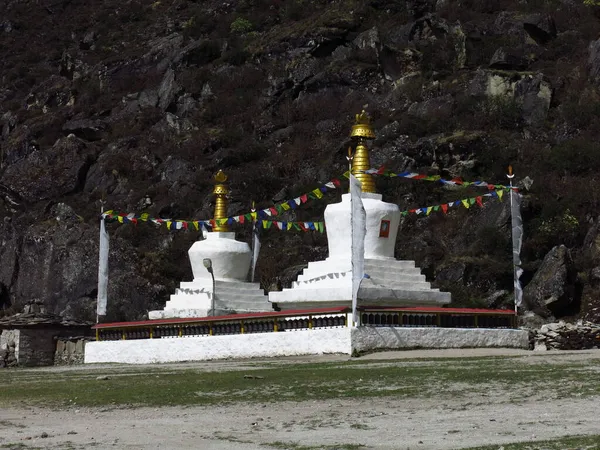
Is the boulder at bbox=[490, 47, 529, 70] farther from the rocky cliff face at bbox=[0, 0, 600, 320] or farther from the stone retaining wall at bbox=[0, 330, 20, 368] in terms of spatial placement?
the stone retaining wall at bbox=[0, 330, 20, 368]

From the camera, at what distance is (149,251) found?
2776 inches

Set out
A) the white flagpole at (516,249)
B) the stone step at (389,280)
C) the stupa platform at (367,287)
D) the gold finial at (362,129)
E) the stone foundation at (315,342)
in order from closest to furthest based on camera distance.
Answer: the stone foundation at (315,342) → the stupa platform at (367,287) → the white flagpole at (516,249) → the stone step at (389,280) → the gold finial at (362,129)

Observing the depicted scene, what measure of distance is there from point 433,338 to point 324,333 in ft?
10.2

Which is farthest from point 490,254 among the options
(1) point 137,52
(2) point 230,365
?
(1) point 137,52

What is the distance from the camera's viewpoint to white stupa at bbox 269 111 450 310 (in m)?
33.8

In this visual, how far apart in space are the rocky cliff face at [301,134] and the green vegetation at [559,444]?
3597 centimetres

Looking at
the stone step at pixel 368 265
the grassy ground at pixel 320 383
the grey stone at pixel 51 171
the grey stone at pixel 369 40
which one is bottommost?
the grassy ground at pixel 320 383

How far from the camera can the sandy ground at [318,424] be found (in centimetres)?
1466

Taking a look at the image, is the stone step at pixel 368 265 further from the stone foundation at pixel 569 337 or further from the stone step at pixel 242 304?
the stone step at pixel 242 304

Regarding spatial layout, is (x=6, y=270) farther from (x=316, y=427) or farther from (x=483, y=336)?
→ (x=316, y=427)

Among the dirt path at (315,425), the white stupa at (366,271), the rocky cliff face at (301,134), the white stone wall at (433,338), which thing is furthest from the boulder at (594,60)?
the dirt path at (315,425)

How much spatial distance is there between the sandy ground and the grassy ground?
3.08ft

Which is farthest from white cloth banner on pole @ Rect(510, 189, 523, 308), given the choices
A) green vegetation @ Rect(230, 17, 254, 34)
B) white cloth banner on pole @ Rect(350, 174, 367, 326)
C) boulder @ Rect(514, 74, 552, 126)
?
green vegetation @ Rect(230, 17, 254, 34)

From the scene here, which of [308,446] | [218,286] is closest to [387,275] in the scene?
[218,286]
